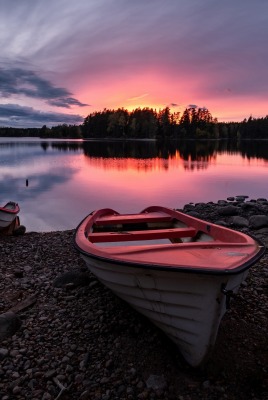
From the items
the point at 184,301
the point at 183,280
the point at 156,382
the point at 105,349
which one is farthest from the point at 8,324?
the point at 183,280

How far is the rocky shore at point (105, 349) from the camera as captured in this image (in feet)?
13.4

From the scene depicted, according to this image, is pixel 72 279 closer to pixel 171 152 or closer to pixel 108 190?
pixel 108 190

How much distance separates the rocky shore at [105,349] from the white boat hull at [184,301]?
413 millimetres

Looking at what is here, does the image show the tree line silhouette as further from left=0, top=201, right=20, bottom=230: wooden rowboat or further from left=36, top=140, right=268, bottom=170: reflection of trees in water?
left=0, top=201, right=20, bottom=230: wooden rowboat

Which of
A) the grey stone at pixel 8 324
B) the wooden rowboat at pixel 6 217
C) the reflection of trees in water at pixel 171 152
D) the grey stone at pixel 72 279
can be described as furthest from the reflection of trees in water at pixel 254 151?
the grey stone at pixel 8 324

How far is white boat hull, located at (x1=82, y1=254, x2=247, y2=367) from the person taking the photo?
391 cm

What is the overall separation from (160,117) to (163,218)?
147 meters

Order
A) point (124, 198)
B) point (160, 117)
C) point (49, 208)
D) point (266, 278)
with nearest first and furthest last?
point (266, 278) < point (49, 208) < point (124, 198) < point (160, 117)

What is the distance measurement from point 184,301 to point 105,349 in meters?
1.53

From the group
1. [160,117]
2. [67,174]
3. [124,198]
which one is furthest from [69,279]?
[160,117]

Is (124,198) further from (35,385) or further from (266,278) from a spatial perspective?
(35,385)

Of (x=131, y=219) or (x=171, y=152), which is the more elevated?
(x=171, y=152)

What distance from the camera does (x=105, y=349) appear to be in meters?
4.78

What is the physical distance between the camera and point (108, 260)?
15.2 ft
